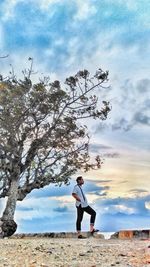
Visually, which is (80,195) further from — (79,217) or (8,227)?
(8,227)

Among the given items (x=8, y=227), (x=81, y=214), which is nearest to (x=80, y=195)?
(x=81, y=214)

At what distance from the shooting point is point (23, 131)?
26.4 m

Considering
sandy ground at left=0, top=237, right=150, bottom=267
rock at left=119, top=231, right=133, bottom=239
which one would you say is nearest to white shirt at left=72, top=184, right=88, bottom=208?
rock at left=119, top=231, right=133, bottom=239

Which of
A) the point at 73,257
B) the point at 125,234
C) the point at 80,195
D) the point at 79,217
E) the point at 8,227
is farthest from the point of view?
the point at 8,227

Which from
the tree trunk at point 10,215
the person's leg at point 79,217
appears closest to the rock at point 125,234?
the person's leg at point 79,217

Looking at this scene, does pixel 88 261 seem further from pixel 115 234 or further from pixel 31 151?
pixel 31 151

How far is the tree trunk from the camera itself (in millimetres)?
25503

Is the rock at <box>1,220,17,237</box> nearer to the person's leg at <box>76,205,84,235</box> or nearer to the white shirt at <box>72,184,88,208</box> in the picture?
the person's leg at <box>76,205,84,235</box>

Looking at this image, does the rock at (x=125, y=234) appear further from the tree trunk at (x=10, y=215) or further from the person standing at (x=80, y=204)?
the tree trunk at (x=10, y=215)

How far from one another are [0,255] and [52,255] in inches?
50.8

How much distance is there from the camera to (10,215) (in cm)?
2652

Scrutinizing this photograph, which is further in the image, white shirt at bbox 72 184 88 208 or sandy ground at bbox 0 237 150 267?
white shirt at bbox 72 184 88 208

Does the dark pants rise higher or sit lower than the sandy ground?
higher

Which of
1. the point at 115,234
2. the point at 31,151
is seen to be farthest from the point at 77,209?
the point at 31,151
